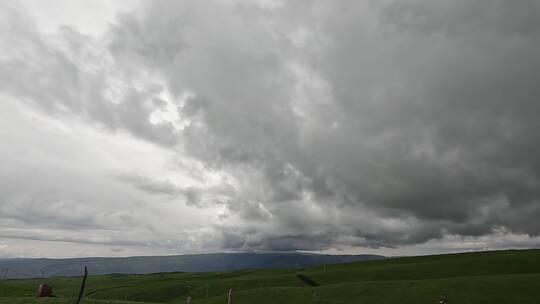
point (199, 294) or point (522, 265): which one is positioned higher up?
point (522, 265)

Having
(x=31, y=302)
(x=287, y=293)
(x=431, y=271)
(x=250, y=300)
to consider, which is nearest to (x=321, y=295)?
(x=287, y=293)

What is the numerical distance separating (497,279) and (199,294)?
131 meters

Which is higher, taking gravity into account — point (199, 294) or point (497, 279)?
point (497, 279)

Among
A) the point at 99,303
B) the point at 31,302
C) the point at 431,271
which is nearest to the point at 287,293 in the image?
the point at 99,303

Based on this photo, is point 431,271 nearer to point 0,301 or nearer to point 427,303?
point 427,303

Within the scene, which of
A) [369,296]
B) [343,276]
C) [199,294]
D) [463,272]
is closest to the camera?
[369,296]

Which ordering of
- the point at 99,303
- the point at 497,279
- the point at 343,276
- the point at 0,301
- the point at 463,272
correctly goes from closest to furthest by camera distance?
the point at 0,301
the point at 99,303
the point at 497,279
the point at 463,272
the point at 343,276

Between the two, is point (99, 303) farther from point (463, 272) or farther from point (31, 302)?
point (463, 272)

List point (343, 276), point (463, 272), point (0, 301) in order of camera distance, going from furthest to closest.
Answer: point (343, 276)
point (463, 272)
point (0, 301)

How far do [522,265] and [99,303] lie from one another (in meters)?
176

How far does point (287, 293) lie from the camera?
123 metres

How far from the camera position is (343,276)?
182125 millimetres

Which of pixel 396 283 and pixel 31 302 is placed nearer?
pixel 31 302

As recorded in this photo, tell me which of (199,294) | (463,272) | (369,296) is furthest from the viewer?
(199,294)
